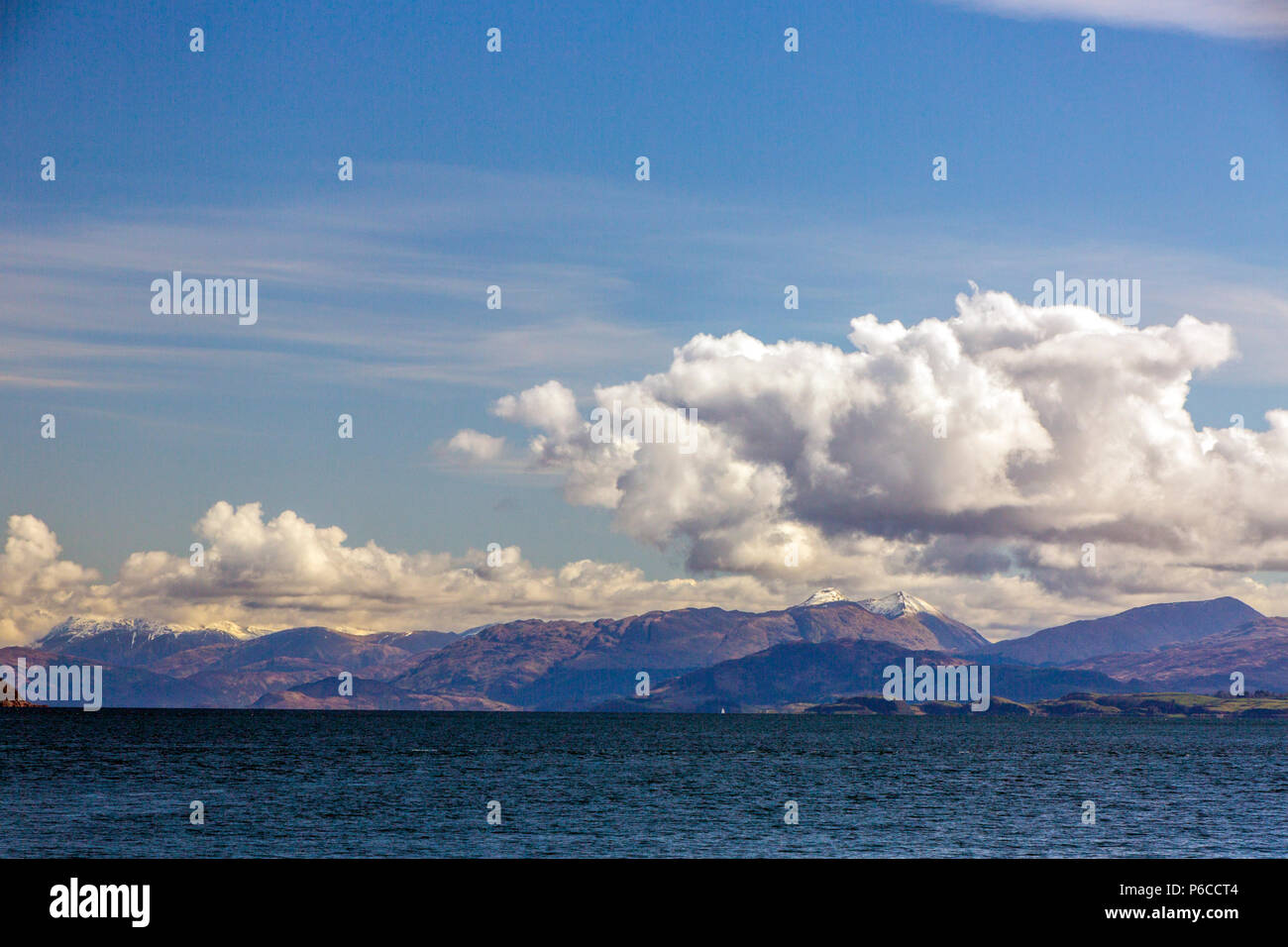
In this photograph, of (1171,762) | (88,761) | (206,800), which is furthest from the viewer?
(1171,762)

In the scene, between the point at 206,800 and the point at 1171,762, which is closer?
the point at 206,800

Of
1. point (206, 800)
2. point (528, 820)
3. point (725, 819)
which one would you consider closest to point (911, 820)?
point (725, 819)

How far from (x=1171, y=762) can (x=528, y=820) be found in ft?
457

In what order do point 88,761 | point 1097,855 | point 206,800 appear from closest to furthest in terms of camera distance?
point 1097,855 → point 206,800 → point 88,761

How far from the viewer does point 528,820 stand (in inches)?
3583

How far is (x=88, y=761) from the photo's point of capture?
16200 cm
